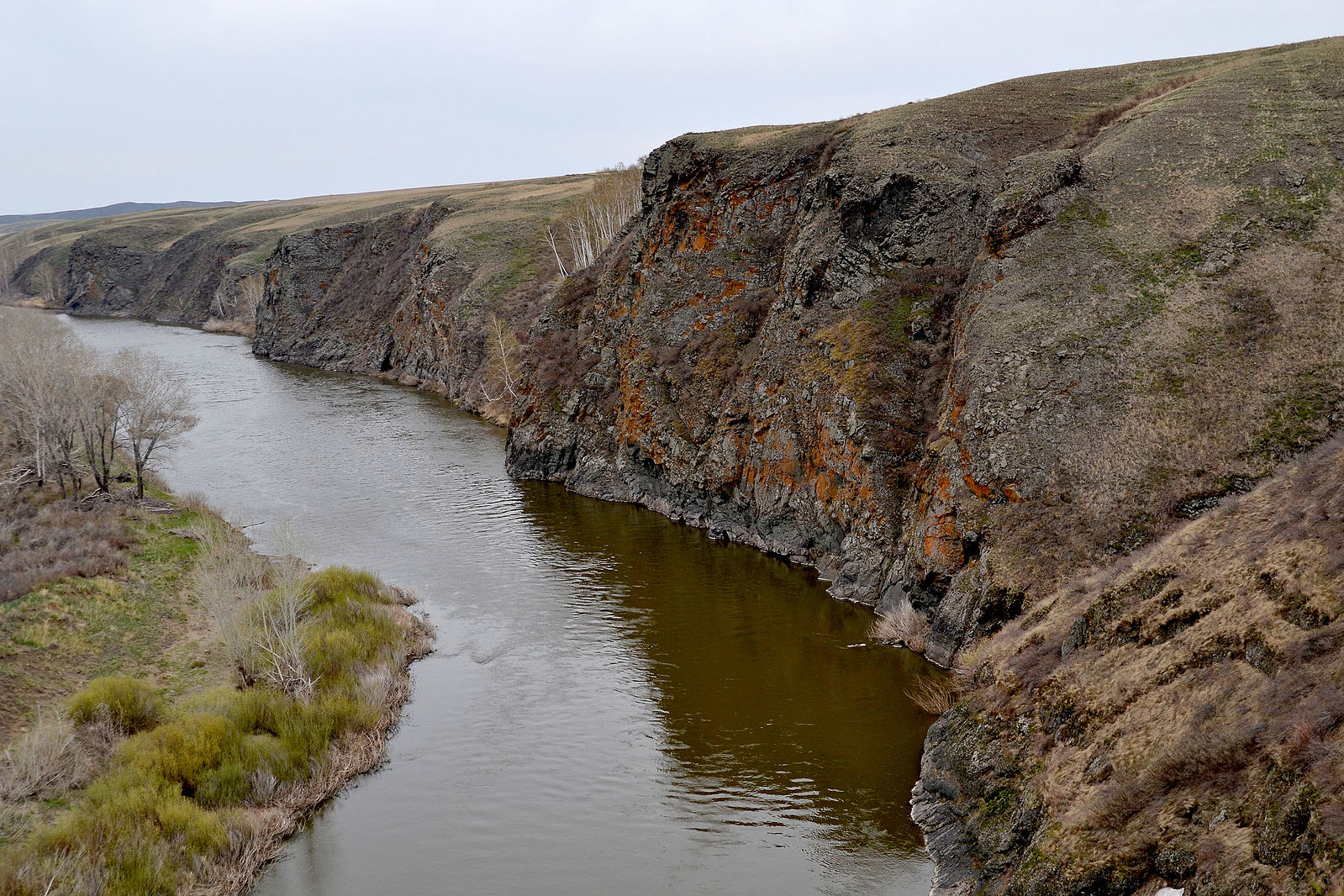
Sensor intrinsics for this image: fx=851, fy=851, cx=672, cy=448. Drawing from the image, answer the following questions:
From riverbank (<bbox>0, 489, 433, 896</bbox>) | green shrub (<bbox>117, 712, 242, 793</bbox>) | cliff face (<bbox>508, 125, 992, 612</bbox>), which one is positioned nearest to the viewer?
riverbank (<bbox>0, 489, 433, 896</bbox>)

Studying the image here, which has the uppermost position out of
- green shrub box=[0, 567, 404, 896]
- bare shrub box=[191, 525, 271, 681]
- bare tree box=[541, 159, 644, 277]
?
bare tree box=[541, 159, 644, 277]

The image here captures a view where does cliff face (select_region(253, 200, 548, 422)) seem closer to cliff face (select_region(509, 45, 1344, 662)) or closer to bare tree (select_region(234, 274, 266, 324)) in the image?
bare tree (select_region(234, 274, 266, 324))

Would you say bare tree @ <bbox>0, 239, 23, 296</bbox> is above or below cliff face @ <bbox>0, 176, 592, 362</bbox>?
above

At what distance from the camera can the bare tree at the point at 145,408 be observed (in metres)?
38.6

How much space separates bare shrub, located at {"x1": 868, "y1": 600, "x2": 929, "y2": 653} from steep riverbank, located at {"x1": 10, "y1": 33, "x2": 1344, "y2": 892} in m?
0.67

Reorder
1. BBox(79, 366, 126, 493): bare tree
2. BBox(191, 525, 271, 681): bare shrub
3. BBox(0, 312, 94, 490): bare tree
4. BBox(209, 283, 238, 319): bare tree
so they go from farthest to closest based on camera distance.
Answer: BBox(209, 283, 238, 319): bare tree, BBox(79, 366, 126, 493): bare tree, BBox(0, 312, 94, 490): bare tree, BBox(191, 525, 271, 681): bare shrub

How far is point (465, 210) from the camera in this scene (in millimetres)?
97812

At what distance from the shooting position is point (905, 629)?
1075 inches

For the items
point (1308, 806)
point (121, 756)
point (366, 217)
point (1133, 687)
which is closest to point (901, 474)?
point (1133, 687)

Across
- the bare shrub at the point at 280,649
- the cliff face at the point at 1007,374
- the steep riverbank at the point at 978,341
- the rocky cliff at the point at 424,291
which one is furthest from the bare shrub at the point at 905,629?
the rocky cliff at the point at 424,291

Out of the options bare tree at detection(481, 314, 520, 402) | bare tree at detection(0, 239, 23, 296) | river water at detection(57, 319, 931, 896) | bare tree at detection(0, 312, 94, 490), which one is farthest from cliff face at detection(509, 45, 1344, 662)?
bare tree at detection(0, 239, 23, 296)

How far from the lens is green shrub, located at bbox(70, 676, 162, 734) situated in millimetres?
20578

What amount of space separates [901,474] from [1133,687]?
16030 millimetres

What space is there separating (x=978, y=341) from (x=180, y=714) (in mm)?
27519
